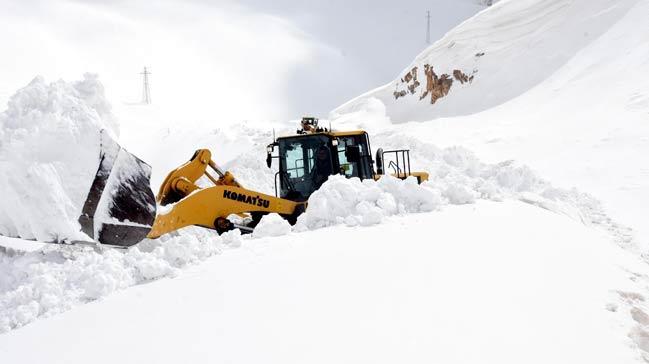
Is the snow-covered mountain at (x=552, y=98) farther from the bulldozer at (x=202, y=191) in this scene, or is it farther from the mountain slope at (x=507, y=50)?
the bulldozer at (x=202, y=191)

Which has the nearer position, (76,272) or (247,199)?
(76,272)

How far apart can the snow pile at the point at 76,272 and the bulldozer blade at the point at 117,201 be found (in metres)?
0.22

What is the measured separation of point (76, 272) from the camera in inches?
181

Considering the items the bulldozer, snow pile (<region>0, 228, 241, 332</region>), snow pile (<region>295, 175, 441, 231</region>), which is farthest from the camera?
snow pile (<region>295, 175, 441, 231</region>)

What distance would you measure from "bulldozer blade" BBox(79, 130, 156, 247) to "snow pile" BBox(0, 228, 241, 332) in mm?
221

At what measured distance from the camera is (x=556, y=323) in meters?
4.03

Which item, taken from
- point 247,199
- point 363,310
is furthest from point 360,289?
point 247,199

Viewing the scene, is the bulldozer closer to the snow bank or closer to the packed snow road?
the packed snow road

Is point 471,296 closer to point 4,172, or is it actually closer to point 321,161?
point 4,172

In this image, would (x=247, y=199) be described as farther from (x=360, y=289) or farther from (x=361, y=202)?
(x=360, y=289)

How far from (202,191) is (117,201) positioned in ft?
6.47

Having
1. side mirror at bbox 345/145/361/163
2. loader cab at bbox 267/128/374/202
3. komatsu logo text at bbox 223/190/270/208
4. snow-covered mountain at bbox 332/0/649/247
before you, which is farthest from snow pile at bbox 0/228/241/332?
snow-covered mountain at bbox 332/0/649/247

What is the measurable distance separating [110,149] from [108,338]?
2.04 m

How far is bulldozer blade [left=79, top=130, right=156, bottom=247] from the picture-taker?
5.00 m
